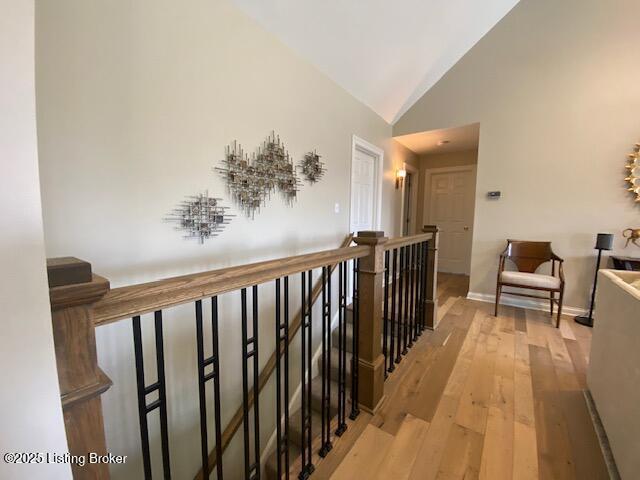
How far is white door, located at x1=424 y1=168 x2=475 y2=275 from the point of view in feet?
16.6

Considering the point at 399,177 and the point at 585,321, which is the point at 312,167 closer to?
the point at 399,177

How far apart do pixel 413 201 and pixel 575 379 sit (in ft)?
13.4

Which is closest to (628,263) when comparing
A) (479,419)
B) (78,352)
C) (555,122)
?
(555,122)

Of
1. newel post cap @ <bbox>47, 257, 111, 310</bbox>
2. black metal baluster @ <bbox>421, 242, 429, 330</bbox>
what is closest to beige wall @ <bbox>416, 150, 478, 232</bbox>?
black metal baluster @ <bbox>421, 242, 429, 330</bbox>

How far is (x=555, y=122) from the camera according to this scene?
3012 mm

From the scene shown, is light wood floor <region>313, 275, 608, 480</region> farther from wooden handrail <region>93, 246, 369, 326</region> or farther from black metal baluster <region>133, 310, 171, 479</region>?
wooden handrail <region>93, 246, 369, 326</region>

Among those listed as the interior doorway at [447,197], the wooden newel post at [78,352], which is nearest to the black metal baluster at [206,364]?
the wooden newel post at [78,352]

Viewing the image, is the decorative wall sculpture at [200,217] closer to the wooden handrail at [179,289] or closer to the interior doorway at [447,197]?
the wooden handrail at [179,289]

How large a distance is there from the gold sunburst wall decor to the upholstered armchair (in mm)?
839

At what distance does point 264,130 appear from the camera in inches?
85.7

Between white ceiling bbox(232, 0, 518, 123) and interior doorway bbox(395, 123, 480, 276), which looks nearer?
white ceiling bbox(232, 0, 518, 123)

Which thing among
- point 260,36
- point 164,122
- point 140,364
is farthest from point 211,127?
point 140,364

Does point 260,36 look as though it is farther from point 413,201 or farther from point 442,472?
point 413,201

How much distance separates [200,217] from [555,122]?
3743 mm
